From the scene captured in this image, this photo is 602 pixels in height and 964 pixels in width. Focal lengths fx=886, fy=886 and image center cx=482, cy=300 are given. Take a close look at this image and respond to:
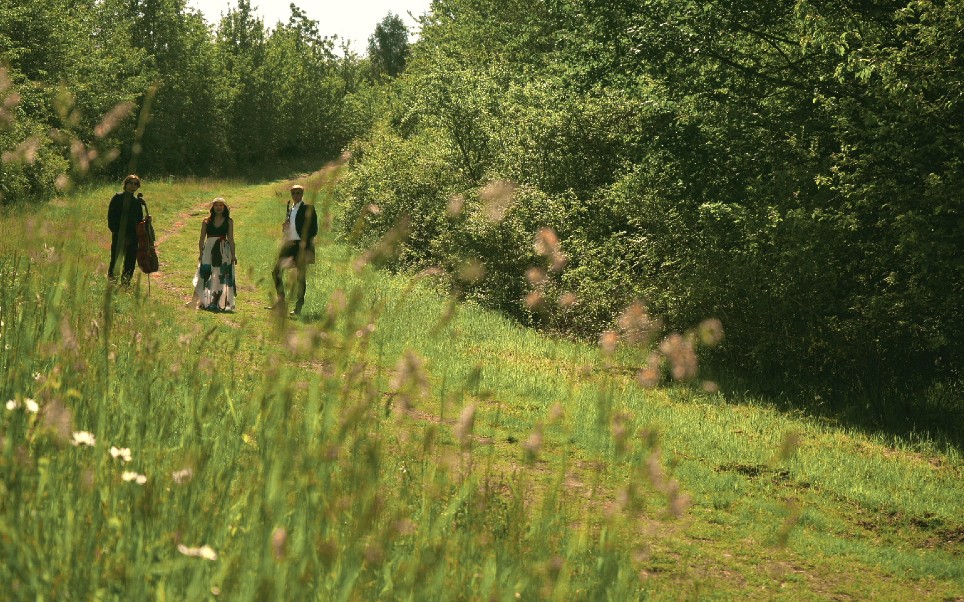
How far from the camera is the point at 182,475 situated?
3186 mm

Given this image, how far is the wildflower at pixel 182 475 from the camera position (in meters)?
3.12

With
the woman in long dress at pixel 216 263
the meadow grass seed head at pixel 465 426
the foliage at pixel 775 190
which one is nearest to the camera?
the meadow grass seed head at pixel 465 426

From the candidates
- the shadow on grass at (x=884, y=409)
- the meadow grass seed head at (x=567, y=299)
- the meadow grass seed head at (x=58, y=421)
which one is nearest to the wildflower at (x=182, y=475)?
the meadow grass seed head at (x=58, y=421)

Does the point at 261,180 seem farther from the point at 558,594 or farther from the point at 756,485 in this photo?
the point at 558,594

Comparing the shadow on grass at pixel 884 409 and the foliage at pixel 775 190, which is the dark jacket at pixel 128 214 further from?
the shadow on grass at pixel 884 409

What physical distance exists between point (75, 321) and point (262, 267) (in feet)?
50.9

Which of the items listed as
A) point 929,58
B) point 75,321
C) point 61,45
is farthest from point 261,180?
point 75,321

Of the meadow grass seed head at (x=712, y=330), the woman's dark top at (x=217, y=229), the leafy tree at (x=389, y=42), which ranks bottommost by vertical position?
the meadow grass seed head at (x=712, y=330)

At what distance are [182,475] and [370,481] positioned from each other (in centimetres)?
67

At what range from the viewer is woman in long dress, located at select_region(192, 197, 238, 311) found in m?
14.9

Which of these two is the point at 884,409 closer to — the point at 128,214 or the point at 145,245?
the point at 145,245

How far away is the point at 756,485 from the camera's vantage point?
9.01 m

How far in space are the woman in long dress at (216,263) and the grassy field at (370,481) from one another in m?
3.40

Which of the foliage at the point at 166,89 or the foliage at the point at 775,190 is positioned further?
the foliage at the point at 166,89
